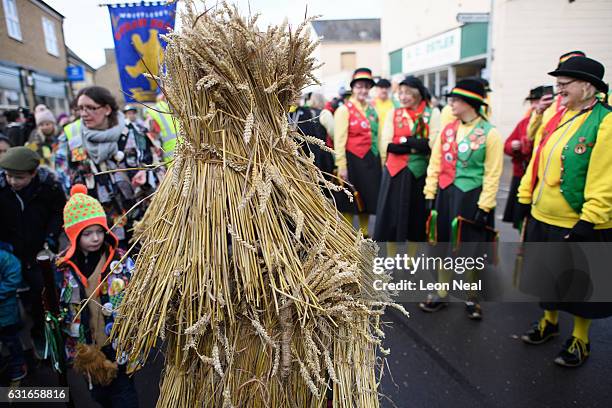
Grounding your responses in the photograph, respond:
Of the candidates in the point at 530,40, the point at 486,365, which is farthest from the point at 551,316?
the point at 530,40

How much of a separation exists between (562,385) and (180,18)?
121 inches

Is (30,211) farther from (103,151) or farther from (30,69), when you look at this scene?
(30,69)

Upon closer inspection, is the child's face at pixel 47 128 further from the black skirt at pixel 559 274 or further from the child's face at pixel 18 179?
the black skirt at pixel 559 274

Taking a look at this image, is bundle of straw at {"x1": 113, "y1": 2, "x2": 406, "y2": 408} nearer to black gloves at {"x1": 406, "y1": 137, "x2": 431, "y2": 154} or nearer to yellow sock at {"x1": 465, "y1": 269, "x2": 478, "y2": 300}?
yellow sock at {"x1": 465, "y1": 269, "x2": 478, "y2": 300}

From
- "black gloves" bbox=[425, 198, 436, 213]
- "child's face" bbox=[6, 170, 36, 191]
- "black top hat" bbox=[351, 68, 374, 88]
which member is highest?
"black top hat" bbox=[351, 68, 374, 88]

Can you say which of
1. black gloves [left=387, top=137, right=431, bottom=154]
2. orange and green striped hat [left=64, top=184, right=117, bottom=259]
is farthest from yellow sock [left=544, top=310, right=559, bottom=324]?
orange and green striped hat [left=64, top=184, right=117, bottom=259]

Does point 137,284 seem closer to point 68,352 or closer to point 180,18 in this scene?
point 180,18

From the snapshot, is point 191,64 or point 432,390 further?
point 432,390

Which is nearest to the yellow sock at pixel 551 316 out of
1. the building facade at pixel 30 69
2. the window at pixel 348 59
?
the building facade at pixel 30 69

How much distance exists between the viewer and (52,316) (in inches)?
85.3

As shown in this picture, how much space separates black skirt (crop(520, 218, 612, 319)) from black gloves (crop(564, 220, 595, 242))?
78 millimetres

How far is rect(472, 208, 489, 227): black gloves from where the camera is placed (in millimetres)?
3451

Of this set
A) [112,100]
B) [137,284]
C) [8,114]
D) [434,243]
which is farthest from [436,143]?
[8,114]

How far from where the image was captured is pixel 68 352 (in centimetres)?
236
